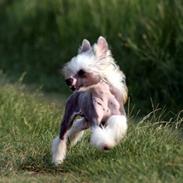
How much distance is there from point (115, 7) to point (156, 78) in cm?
187

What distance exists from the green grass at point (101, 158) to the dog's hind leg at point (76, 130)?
4.6 inches

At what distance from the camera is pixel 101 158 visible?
214 inches

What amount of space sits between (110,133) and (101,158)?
38 centimetres

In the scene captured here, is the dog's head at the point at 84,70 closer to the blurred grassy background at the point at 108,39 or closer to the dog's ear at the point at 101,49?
the dog's ear at the point at 101,49

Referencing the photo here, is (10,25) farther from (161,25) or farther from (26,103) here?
(26,103)

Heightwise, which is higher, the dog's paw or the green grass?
the dog's paw

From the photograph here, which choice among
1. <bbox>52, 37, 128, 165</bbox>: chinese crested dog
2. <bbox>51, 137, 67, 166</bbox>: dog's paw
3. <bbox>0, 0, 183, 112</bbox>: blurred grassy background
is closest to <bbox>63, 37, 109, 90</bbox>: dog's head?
<bbox>52, 37, 128, 165</bbox>: chinese crested dog

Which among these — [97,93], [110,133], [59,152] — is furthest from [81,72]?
[59,152]

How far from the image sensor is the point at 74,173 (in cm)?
543

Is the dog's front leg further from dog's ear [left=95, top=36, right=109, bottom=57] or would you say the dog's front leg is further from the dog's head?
dog's ear [left=95, top=36, right=109, bottom=57]

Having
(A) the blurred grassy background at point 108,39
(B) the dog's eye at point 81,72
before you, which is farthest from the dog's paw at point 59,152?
(A) the blurred grassy background at point 108,39

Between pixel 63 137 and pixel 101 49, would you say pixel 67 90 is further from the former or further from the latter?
pixel 101 49

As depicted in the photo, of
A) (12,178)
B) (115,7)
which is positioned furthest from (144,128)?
(115,7)

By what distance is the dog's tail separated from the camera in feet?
16.6
